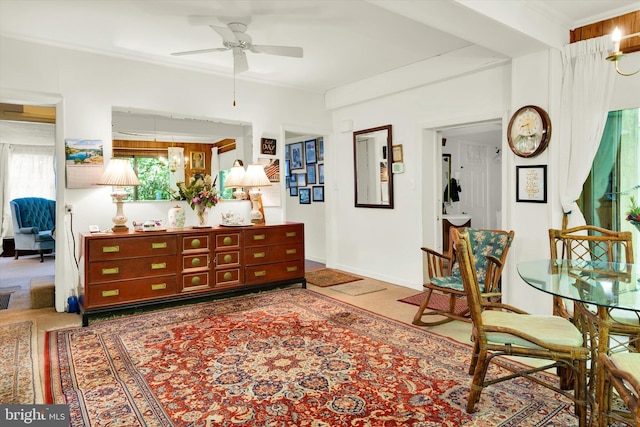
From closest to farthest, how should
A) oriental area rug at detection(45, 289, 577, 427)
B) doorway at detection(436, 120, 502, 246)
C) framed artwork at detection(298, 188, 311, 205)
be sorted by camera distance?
1. oriental area rug at detection(45, 289, 577, 427)
2. framed artwork at detection(298, 188, 311, 205)
3. doorway at detection(436, 120, 502, 246)

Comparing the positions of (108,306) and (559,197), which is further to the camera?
(108,306)

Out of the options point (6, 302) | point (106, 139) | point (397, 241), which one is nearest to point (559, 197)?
point (397, 241)

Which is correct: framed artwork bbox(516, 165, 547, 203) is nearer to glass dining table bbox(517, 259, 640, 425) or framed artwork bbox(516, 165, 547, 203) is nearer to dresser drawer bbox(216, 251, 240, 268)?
glass dining table bbox(517, 259, 640, 425)

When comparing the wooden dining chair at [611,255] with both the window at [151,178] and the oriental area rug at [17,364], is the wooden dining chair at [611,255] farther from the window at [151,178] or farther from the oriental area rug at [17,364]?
the window at [151,178]

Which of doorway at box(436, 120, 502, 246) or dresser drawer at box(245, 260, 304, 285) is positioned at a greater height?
doorway at box(436, 120, 502, 246)

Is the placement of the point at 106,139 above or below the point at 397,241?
above

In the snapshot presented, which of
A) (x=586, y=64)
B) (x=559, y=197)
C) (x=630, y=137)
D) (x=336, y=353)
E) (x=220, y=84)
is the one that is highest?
(x=220, y=84)

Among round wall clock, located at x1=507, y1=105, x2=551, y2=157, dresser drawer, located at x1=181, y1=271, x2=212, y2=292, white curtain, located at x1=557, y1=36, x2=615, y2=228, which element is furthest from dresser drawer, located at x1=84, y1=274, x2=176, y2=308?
white curtain, located at x1=557, y1=36, x2=615, y2=228

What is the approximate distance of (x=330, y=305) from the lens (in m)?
4.20

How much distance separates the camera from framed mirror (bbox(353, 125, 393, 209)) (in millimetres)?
5270

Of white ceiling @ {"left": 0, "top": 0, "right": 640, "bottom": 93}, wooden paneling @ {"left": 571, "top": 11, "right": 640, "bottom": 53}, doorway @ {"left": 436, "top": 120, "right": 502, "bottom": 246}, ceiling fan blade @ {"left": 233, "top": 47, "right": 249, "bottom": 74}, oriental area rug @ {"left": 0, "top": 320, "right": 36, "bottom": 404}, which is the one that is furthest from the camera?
doorway @ {"left": 436, "top": 120, "right": 502, "bottom": 246}

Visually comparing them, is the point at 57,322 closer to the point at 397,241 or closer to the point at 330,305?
the point at 330,305

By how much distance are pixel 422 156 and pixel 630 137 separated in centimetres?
200

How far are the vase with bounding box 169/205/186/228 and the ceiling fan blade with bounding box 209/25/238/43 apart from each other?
6.07 ft
